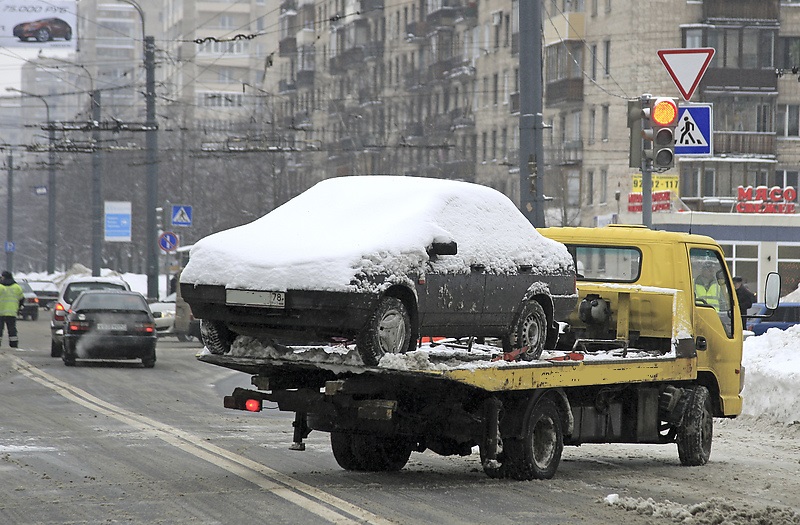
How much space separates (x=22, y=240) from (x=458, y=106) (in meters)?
50.9

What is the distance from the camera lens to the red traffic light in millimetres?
17203

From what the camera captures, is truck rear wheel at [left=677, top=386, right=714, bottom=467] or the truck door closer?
truck rear wheel at [left=677, top=386, right=714, bottom=467]

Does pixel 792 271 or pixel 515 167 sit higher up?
pixel 515 167

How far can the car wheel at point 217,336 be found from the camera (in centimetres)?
1056

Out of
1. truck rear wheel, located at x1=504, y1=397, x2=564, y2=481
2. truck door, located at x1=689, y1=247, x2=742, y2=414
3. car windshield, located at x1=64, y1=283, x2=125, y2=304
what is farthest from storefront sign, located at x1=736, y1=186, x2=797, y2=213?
truck rear wheel, located at x1=504, y1=397, x2=564, y2=481

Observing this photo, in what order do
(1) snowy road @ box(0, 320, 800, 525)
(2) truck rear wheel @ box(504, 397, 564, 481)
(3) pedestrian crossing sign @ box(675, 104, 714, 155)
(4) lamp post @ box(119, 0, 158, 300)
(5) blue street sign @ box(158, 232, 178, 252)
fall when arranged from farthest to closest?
(5) blue street sign @ box(158, 232, 178, 252)
(4) lamp post @ box(119, 0, 158, 300)
(3) pedestrian crossing sign @ box(675, 104, 714, 155)
(2) truck rear wheel @ box(504, 397, 564, 481)
(1) snowy road @ box(0, 320, 800, 525)

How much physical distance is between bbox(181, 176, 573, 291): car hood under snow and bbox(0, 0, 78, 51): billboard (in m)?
56.4

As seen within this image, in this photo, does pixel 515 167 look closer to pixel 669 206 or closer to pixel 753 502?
pixel 669 206

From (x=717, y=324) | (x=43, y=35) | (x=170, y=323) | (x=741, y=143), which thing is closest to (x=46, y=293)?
(x=43, y=35)

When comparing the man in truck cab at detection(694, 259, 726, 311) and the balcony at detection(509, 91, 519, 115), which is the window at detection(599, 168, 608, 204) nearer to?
the balcony at detection(509, 91, 519, 115)

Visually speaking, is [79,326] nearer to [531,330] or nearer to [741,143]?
[531,330]

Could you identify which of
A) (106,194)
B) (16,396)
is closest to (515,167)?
(106,194)

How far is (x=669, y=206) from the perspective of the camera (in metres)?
53.4

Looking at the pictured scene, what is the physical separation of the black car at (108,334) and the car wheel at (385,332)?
16005 mm
